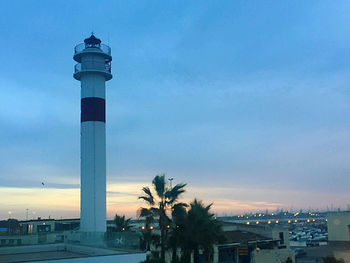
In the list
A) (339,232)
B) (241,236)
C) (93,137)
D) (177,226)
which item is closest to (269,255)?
(241,236)

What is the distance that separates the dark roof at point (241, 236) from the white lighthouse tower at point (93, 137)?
45.5 ft

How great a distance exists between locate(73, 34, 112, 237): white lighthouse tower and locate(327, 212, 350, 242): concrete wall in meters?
24.6

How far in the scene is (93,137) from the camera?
3375 cm

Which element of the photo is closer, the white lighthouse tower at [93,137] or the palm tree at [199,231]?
the palm tree at [199,231]

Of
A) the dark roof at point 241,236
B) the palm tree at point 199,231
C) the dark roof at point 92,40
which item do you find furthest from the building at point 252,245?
the dark roof at point 92,40

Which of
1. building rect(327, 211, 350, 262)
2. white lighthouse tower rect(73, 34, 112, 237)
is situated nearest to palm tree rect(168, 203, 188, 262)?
white lighthouse tower rect(73, 34, 112, 237)

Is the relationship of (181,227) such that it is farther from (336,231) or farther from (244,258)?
(336,231)

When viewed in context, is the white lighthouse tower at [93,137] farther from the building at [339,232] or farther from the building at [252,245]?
the building at [339,232]

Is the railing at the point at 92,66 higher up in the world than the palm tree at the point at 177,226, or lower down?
higher up

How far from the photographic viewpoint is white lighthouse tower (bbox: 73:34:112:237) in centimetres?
3316

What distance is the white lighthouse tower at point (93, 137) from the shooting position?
33156 millimetres

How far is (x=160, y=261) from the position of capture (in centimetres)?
2200

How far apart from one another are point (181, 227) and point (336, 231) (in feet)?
81.1

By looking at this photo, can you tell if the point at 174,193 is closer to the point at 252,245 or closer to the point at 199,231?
the point at 199,231
